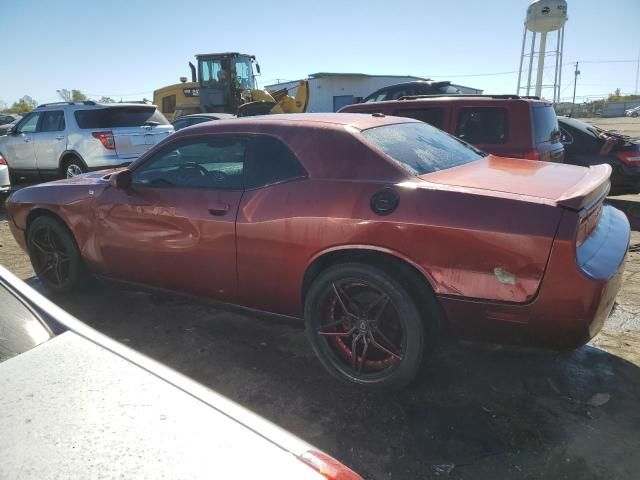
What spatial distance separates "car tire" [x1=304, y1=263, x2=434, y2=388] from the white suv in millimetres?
6890

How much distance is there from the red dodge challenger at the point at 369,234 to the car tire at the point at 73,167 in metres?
5.66

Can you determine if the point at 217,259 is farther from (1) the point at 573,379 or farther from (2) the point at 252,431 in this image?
(1) the point at 573,379

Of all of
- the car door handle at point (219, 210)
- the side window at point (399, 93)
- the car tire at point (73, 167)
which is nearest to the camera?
the car door handle at point (219, 210)

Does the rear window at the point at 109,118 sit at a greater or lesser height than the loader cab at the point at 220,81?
lesser

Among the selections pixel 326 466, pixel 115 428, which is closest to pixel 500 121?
pixel 326 466

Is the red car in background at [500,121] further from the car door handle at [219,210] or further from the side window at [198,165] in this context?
the car door handle at [219,210]

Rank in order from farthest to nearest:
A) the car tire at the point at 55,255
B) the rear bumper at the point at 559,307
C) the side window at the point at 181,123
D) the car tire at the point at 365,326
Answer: the side window at the point at 181,123, the car tire at the point at 55,255, the car tire at the point at 365,326, the rear bumper at the point at 559,307

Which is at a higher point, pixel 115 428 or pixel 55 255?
pixel 115 428

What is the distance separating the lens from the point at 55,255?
422 cm

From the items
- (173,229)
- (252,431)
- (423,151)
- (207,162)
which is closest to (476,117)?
(423,151)

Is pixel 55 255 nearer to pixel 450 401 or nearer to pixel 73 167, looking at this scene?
pixel 450 401

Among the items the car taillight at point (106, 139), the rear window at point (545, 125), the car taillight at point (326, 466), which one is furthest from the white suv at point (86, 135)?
the car taillight at point (326, 466)

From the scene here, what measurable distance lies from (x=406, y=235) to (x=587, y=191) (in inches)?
35.4

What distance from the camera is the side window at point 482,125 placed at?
17.5ft
